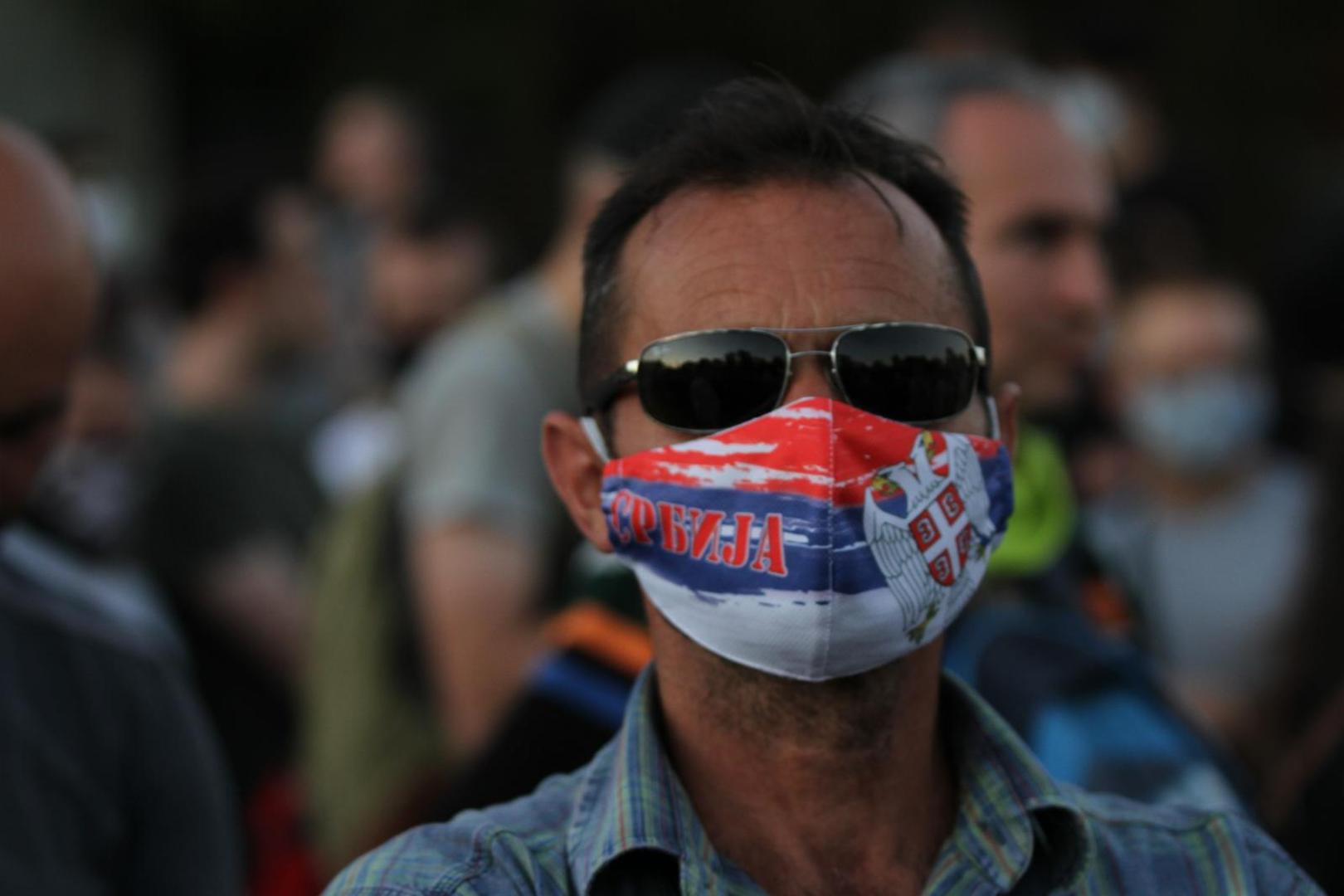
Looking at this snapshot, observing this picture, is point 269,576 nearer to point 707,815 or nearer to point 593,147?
point 593,147

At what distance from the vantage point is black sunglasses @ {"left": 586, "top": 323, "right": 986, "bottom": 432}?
1.94m

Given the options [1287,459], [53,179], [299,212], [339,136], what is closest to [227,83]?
[339,136]

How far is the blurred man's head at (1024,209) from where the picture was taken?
3.29 m

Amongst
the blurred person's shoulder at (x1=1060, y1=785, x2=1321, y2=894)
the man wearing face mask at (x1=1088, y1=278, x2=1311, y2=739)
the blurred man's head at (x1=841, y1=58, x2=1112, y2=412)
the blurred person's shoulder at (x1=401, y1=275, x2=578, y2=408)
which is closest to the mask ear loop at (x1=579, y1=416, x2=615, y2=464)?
the blurred person's shoulder at (x1=1060, y1=785, x2=1321, y2=894)

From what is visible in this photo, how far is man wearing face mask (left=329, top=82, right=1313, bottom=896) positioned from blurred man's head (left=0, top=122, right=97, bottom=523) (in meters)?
1.02

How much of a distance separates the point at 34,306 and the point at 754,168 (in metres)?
1.20

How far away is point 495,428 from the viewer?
13.9 ft

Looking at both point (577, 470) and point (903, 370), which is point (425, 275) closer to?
point (577, 470)

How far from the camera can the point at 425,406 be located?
172 inches

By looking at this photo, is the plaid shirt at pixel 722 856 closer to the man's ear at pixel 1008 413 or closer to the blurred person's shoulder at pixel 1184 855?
the blurred person's shoulder at pixel 1184 855

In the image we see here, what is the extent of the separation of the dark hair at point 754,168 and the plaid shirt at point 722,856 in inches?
18.2

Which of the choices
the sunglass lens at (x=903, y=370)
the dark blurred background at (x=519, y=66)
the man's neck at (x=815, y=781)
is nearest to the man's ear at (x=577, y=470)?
the man's neck at (x=815, y=781)

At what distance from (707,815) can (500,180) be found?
9.47m

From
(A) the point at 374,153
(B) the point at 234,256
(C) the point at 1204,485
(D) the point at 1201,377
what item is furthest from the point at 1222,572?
(A) the point at 374,153
